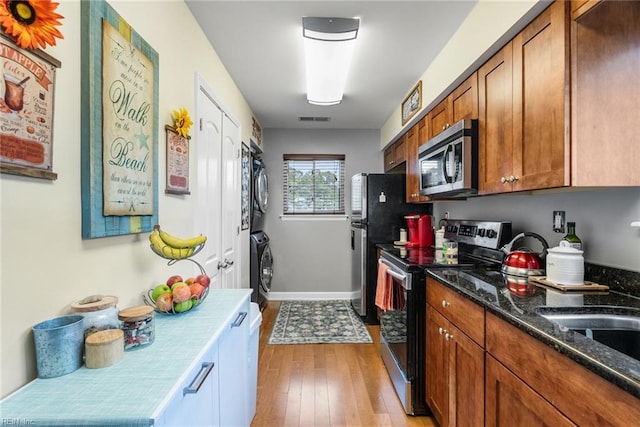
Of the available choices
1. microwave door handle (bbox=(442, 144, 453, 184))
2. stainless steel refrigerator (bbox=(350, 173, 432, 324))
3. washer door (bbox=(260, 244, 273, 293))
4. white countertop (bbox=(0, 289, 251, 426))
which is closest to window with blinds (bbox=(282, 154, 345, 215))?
washer door (bbox=(260, 244, 273, 293))

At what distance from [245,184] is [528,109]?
2.53 m

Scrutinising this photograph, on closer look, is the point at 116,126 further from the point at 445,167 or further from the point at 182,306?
the point at 445,167

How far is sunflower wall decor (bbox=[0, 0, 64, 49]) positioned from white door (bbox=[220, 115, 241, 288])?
1.69 metres

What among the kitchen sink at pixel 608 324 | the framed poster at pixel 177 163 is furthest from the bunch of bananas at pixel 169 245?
the kitchen sink at pixel 608 324

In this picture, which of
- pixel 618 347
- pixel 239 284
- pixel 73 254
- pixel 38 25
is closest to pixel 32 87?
pixel 38 25

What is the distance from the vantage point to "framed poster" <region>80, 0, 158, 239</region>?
973mm

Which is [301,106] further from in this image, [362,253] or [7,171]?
[7,171]

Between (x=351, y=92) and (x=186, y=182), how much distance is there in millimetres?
2002

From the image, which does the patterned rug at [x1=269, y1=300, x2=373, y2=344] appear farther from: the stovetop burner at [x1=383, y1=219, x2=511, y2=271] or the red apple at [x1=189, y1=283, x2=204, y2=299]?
the red apple at [x1=189, y1=283, x2=204, y2=299]

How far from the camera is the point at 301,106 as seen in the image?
3.52m

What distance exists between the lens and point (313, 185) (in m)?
4.53

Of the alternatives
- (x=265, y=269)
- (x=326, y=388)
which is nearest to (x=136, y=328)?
(x=326, y=388)

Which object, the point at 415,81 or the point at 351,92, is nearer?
the point at 415,81

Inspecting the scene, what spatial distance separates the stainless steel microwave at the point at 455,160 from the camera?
1899 millimetres
